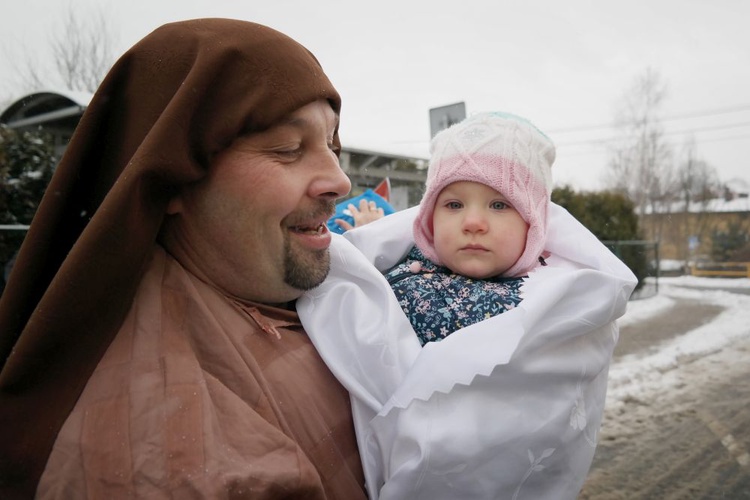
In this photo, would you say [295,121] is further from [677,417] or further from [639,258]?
[639,258]

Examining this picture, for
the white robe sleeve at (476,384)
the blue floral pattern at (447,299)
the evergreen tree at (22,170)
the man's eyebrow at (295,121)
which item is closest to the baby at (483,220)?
the blue floral pattern at (447,299)

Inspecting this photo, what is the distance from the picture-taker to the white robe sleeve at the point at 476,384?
130cm

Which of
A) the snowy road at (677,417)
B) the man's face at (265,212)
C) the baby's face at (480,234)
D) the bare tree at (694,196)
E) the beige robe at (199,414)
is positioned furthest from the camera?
the bare tree at (694,196)

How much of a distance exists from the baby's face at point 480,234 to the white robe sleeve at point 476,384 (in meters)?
0.33

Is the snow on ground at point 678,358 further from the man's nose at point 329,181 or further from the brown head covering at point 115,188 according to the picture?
the brown head covering at point 115,188

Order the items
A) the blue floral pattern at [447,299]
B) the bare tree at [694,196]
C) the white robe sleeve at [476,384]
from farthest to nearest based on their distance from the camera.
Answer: the bare tree at [694,196] < the blue floral pattern at [447,299] < the white robe sleeve at [476,384]

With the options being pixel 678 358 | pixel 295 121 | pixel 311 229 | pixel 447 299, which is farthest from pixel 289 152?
pixel 678 358

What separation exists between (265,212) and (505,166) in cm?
83

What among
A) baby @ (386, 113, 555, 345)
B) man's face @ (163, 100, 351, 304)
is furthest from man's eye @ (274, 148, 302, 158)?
baby @ (386, 113, 555, 345)

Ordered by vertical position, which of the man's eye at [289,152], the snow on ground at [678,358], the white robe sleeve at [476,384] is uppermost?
the man's eye at [289,152]

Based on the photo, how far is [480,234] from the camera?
183 cm

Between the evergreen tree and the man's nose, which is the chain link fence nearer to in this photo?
the evergreen tree

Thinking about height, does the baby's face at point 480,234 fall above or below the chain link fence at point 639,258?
above

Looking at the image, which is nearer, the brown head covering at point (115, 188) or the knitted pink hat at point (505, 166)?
the brown head covering at point (115, 188)
